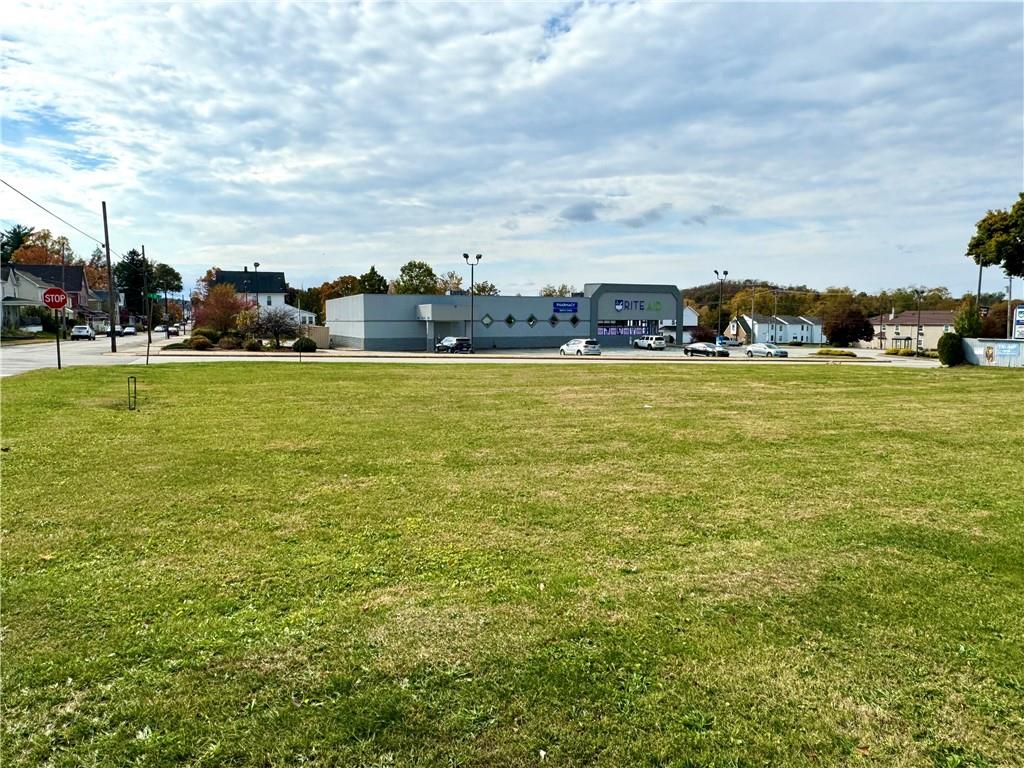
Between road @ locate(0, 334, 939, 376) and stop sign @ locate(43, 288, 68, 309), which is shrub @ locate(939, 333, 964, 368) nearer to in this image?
road @ locate(0, 334, 939, 376)

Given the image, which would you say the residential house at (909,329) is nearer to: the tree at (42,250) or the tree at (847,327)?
the tree at (847,327)

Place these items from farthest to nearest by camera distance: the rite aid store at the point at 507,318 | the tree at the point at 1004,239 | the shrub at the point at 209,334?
the rite aid store at the point at 507,318 < the shrub at the point at 209,334 < the tree at the point at 1004,239

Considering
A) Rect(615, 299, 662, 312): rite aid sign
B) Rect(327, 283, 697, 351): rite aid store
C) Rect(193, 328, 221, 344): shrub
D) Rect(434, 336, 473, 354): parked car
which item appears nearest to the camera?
Rect(193, 328, 221, 344): shrub

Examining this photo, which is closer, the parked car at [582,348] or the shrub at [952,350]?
the shrub at [952,350]

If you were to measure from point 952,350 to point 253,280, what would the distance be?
103 meters

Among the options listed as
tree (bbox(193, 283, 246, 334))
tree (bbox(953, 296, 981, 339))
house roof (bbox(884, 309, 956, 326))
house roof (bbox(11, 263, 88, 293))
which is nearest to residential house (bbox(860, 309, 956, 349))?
house roof (bbox(884, 309, 956, 326))

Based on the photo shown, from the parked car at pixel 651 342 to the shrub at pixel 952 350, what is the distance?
25581mm

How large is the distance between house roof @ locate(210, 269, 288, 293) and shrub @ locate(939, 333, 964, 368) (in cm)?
9989

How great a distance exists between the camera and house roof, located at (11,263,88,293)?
7369 cm

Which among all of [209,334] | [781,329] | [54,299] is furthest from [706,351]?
[781,329]

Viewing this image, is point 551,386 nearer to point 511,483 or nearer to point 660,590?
point 511,483

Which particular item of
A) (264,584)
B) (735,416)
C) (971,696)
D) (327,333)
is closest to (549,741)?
(971,696)

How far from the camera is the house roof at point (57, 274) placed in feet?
242

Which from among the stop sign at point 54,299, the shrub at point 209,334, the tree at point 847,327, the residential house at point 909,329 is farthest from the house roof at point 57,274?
the residential house at point 909,329
